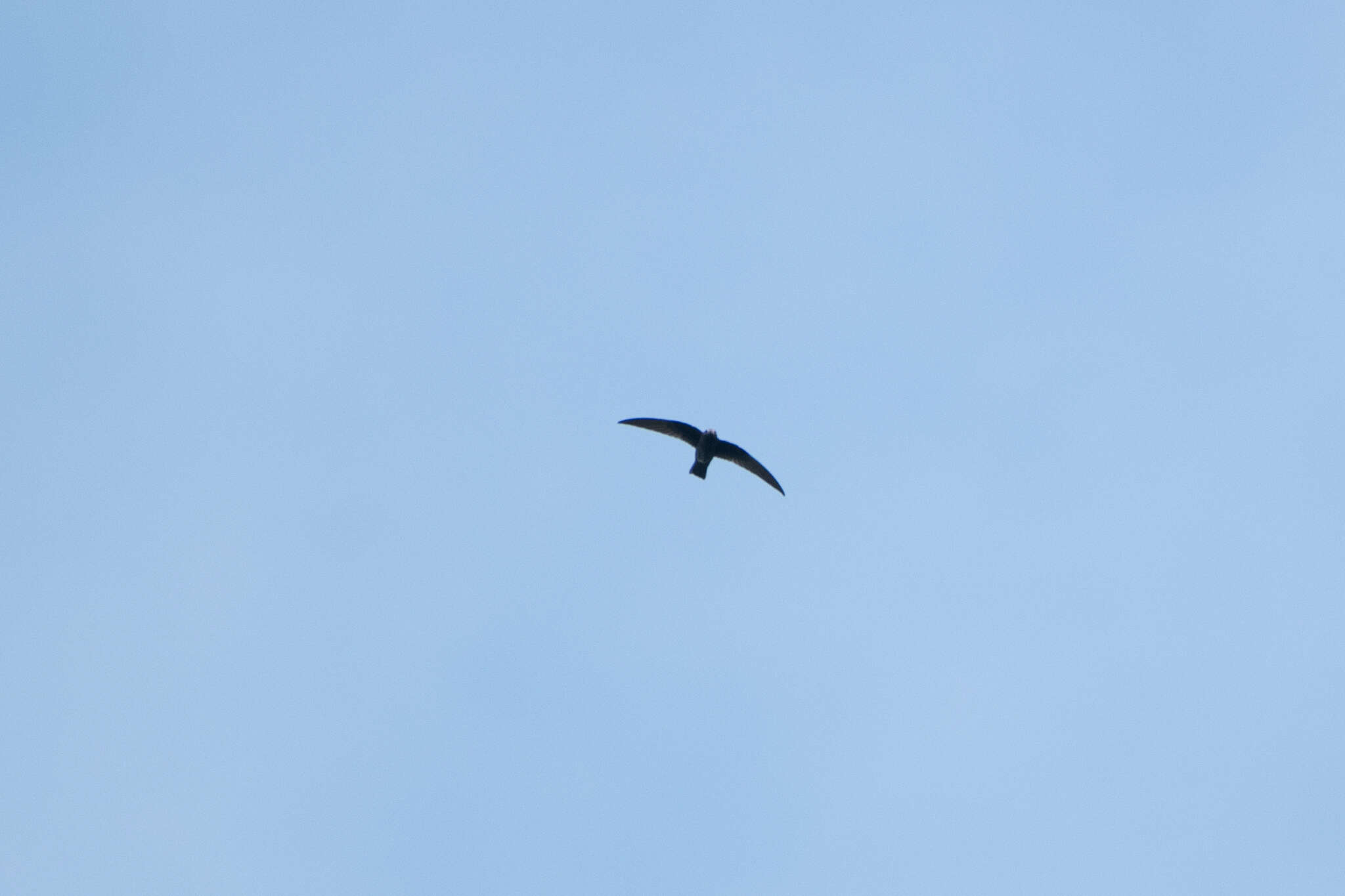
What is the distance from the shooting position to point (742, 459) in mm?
46094

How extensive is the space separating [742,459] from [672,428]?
2891 mm

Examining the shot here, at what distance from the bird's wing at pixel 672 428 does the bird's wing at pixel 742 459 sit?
814mm

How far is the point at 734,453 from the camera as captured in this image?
45.8 m

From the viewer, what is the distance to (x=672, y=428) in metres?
44.7

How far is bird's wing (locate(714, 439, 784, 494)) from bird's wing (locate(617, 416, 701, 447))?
2.67ft

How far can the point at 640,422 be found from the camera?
4478 cm

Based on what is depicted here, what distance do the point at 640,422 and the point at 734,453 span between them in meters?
3.39

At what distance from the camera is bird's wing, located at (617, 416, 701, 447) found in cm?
4438

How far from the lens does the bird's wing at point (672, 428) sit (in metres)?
44.4

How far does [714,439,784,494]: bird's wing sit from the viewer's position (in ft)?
149
